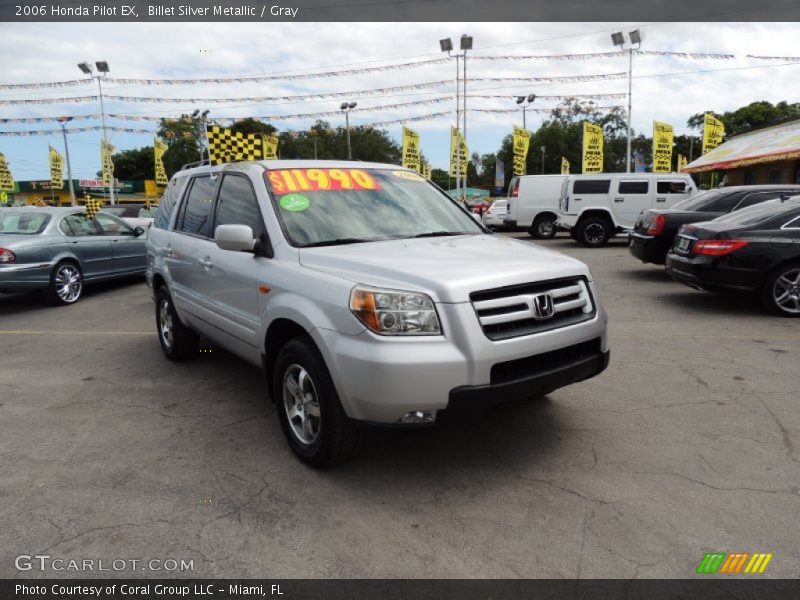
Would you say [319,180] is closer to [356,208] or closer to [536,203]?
[356,208]

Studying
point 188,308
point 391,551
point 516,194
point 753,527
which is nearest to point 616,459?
A: point 753,527

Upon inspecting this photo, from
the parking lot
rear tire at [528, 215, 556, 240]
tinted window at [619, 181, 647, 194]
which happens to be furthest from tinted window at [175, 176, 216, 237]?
rear tire at [528, 215, 556, 240]

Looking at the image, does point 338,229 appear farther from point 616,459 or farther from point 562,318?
point 616,459

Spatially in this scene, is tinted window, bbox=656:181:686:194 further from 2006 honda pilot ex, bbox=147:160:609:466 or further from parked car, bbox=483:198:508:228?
2006 honda pilot ex, bbox=147:160:609:466

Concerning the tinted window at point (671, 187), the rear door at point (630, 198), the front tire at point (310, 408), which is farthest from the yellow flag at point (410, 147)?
the front tire at point (310, 408)

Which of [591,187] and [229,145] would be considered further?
[591,187]

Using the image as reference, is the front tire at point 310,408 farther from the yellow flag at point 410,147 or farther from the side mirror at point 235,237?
the yellow flag at point 410,147

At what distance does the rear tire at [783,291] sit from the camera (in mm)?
7020

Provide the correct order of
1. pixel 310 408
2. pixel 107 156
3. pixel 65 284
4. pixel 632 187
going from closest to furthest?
pixel 310 408
pixel 65 284
pixel 632 187
pixel 107 156

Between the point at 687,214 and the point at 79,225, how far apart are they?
1059 centimetres

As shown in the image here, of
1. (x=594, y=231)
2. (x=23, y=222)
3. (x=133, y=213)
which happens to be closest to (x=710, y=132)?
(x=594, y=231)

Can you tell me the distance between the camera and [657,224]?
9.75 metres

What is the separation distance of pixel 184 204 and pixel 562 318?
3770mm

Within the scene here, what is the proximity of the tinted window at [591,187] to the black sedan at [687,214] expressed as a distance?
684 centimetres
